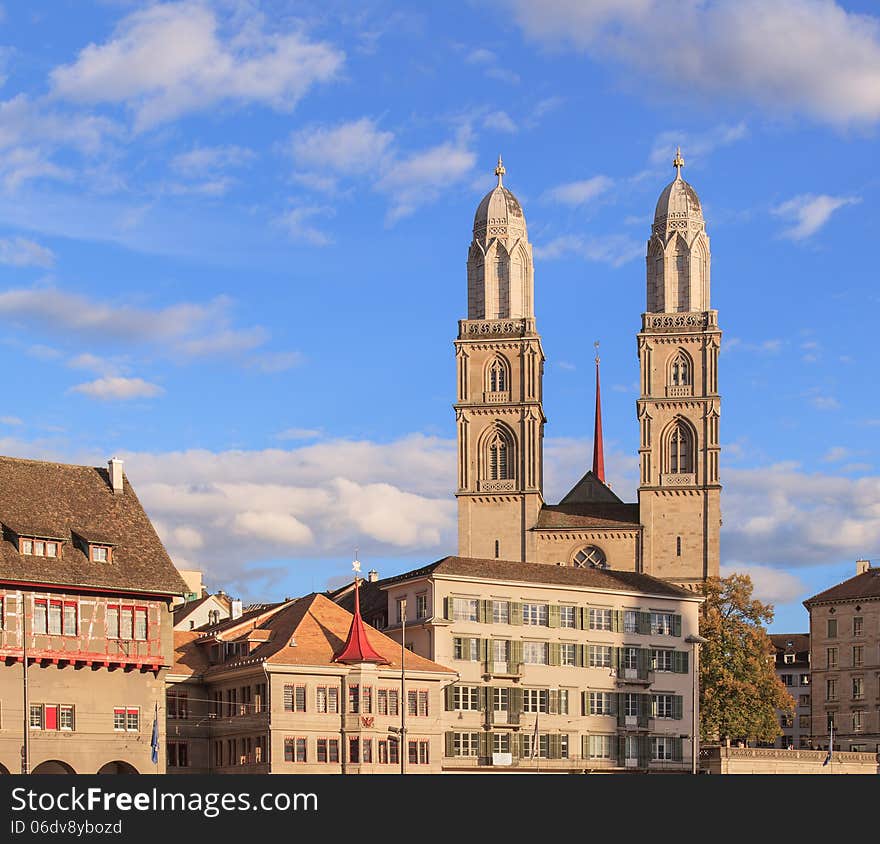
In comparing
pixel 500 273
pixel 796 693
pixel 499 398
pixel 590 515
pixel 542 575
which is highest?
pixel 500 273

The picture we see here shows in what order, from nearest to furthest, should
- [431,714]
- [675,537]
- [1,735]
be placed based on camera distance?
[1,735] → [431,714] → [675,537]

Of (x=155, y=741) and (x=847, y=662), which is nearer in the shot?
(x=155, y=741)

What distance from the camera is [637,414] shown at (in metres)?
165

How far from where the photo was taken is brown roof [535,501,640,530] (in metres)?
163

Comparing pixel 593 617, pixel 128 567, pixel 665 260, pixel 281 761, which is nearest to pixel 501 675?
pixel 593 617

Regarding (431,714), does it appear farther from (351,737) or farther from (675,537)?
(675,537)

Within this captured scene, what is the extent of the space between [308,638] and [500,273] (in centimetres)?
6386

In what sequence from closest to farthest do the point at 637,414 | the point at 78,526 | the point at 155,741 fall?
the point at 155,741, the point at 78,526, the point at 637,414

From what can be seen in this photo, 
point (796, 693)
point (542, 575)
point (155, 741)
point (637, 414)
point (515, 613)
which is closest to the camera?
point (155, 741)

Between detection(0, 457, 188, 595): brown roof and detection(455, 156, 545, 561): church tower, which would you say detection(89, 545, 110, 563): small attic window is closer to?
detection(0, 457, 188, 595): brown roof

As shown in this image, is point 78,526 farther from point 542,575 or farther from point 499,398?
point 499,398

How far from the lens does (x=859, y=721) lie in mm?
169250

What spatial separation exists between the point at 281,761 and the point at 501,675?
18.5 metres

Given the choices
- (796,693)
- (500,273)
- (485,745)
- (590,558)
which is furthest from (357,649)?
(796,693)
